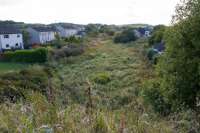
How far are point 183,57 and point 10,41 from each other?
50476mm

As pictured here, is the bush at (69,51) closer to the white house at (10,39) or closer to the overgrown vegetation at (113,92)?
the overgrown vegetation at (113,92)

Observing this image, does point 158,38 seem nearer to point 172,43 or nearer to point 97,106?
point 172,43

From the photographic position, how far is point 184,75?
59.5 ft

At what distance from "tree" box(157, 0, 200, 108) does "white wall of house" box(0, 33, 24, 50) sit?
156ft

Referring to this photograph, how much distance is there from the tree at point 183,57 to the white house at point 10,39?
47.1m

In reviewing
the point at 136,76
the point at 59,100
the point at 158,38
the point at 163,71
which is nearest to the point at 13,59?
the point at 158,38

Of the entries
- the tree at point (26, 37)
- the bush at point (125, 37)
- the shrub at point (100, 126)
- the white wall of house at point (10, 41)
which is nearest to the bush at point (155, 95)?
the shrub at point (100, 126)

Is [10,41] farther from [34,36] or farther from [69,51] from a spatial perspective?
[69,51]

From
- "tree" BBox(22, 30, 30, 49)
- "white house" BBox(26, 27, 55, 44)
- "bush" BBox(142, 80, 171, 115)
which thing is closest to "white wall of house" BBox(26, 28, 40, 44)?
"white house" BBox(26, 27, 55, 44)

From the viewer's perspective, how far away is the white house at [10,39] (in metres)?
63.9

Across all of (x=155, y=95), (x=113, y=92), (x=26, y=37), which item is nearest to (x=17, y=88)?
(x=113, y=92)

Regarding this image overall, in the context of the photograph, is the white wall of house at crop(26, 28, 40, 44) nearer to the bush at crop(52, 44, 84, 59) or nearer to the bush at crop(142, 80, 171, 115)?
the bush at crop(52, 44, 84, 59)

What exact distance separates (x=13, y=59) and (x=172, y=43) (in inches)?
1308

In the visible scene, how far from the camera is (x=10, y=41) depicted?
65.2m
